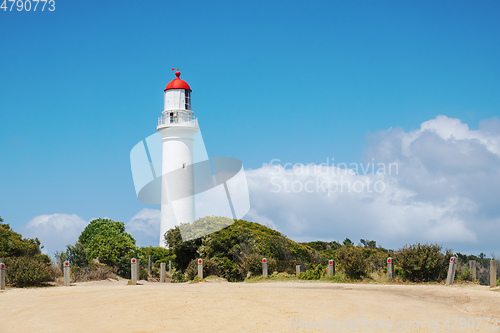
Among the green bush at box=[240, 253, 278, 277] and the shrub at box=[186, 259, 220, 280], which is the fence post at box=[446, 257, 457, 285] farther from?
the shrub at box=[186, 259, 220, 280]

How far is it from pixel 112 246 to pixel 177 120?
425 inches

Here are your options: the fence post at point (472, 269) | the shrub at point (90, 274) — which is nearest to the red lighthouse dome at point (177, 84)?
the shrub at point (90, 274)

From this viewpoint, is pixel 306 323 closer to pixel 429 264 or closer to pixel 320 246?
pixel 429 264

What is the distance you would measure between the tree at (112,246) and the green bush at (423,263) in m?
18.3

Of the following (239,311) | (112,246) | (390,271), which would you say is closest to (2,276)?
(239,311)

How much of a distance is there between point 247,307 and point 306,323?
1926 millimetres

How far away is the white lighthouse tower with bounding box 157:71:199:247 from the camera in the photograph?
130 feet

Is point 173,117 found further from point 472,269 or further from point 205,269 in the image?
point 472,269

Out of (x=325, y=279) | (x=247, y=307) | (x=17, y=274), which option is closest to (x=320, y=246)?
(x=325, y=279)

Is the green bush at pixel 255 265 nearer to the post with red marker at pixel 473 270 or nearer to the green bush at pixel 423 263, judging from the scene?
the green bush at pixel 423 263

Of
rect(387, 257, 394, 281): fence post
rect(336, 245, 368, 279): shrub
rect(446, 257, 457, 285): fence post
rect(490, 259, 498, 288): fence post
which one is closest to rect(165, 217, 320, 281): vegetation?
rect(336, 245, 368, 279): shrub

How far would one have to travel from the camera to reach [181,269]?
33.3 m

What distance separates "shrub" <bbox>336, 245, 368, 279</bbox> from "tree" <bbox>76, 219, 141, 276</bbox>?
53.0 ft

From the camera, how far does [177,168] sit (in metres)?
39.5
